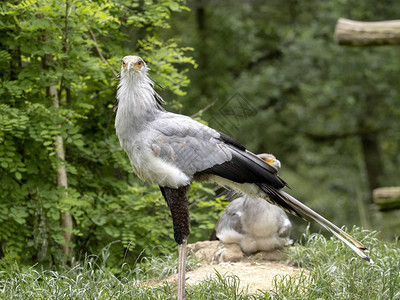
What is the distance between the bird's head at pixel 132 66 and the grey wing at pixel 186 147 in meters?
0.40

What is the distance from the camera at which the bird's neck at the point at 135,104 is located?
14.0 feet

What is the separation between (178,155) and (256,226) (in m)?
1.42

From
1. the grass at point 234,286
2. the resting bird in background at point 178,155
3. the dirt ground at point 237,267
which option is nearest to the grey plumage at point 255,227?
the dirt ground at point 237,267

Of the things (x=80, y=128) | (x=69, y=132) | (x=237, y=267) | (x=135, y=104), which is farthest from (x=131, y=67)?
(x=80, y=128)

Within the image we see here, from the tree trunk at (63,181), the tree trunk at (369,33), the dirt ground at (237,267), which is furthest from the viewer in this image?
the tree trunk at (369,33)

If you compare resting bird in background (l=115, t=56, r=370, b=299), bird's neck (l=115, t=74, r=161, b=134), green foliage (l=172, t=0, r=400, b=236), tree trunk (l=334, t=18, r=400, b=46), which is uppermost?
tree trunk (l=334, t=18, r=400, b=46)

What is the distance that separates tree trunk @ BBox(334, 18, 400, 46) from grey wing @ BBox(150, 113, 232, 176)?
3245 mm

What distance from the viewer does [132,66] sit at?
13.9 feet

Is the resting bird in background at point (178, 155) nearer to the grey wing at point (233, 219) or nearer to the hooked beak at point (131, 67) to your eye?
the hooked beak at point (131, 67)

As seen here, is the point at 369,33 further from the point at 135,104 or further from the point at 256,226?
the point at 135,104

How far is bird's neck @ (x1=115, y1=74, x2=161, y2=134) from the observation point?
14.0ft

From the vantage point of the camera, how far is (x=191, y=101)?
39.3 feet

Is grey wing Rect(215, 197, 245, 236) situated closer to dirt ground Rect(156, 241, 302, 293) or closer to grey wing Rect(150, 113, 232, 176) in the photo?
dirt ground Rect(156, 241, 302, 293)

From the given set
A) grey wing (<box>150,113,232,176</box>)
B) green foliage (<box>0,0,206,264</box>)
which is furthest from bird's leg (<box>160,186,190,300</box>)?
green foliage (<box>0,0,206,264</box>)
